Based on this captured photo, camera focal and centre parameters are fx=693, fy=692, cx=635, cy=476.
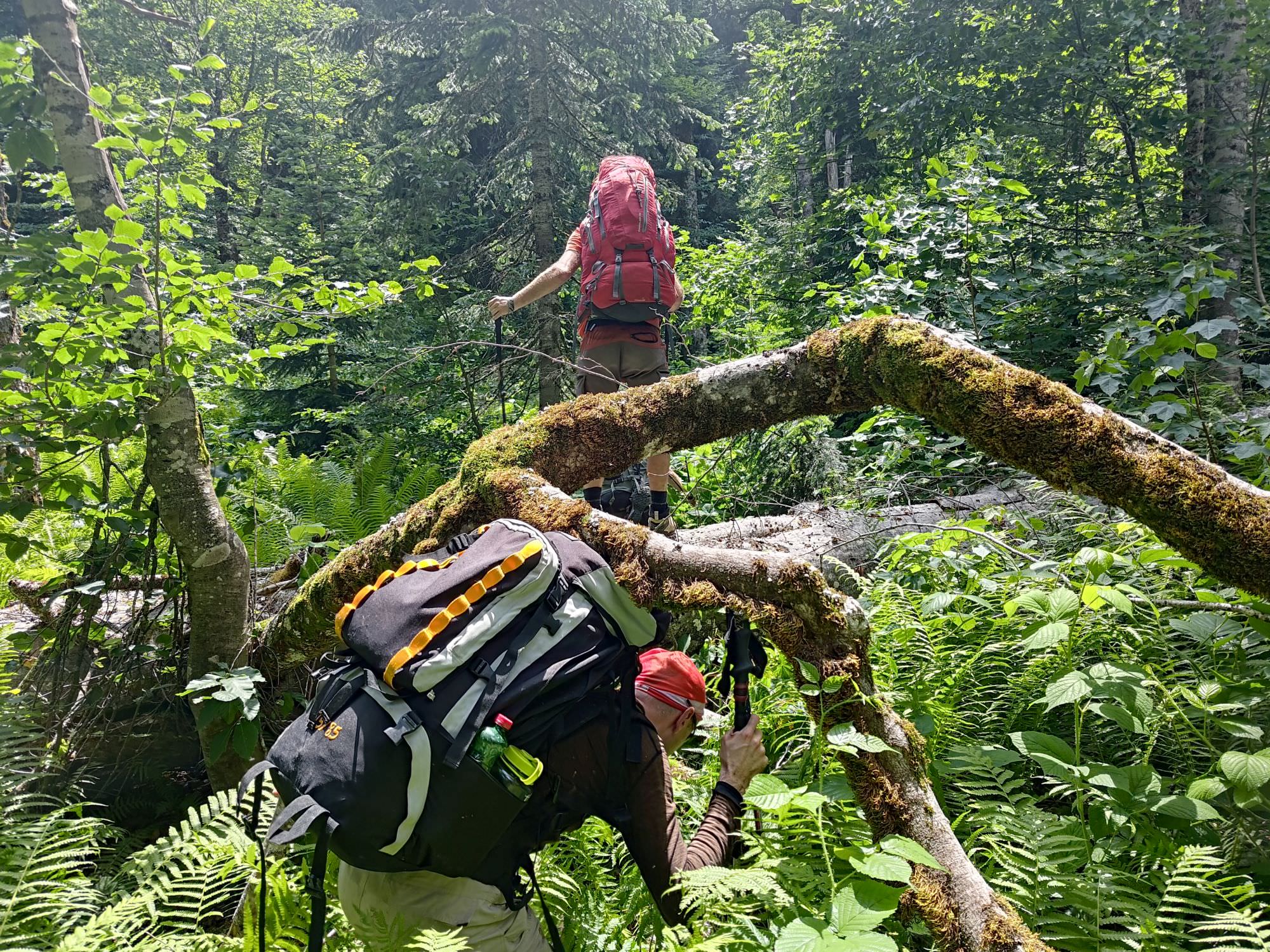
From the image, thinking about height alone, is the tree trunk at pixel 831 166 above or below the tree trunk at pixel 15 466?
above

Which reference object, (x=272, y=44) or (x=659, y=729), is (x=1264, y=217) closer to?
(x=659, y=729)

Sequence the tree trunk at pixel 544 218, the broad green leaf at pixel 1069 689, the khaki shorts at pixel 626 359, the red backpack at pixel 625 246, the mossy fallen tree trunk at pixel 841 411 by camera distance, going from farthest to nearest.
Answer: the tree trunk at pixel 544 218
the khaki shorts at pixel 626 359
the red backpack at pixel 625 246
the broad green leaf at pixel 1069 689
the mossy fallen tree trunk at pixel 841 411

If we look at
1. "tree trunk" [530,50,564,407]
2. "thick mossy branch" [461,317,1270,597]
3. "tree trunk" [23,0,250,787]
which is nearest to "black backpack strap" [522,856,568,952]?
"thick mossy branch" [461,317,1270,597]

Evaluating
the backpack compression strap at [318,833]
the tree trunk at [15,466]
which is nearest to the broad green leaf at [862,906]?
the backpack compression strap at [318,833]

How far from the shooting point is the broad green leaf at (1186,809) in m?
2.07

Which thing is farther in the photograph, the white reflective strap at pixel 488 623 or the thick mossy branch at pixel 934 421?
the thick mossy branch at pixel 934 421

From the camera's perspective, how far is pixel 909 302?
5.96 m

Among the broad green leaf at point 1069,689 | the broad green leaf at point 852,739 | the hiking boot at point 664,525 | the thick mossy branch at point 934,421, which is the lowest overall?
the hiking boot at point 664,525

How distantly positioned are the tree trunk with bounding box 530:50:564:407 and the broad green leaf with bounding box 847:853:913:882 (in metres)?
6.77

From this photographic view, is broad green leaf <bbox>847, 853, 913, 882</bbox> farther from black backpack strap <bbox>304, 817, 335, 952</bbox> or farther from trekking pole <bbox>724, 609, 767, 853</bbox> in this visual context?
black backpack strap <bbox>304, 817, 335, 952</bbox>

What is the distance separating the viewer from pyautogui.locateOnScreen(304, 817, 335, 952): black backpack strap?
1.88 metres

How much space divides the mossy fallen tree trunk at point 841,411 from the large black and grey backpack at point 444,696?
0.92ft

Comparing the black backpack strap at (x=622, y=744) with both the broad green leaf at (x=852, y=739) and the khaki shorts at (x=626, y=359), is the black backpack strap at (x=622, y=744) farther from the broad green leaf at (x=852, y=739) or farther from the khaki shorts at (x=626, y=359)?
the khaki shorts at (x=626, y=359)

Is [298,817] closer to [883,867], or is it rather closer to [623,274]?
[883,867]
